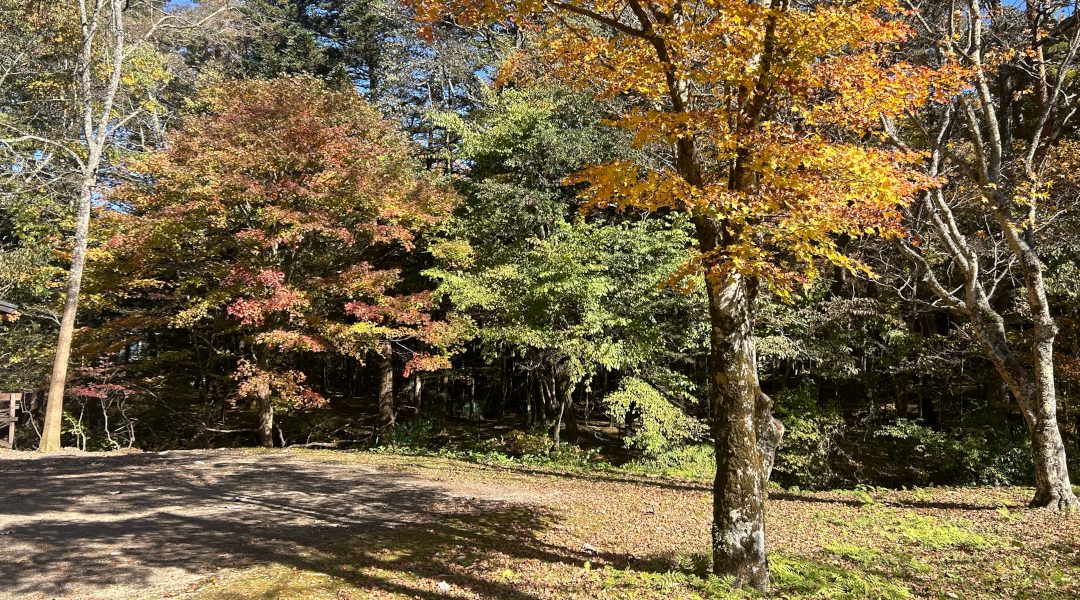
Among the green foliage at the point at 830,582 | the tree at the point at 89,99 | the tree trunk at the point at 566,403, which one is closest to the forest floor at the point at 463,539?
the green foliage at the point at 830,582

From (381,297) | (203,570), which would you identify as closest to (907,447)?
(381,297)

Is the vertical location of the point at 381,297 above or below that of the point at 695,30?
below

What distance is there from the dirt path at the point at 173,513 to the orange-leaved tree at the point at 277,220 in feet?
10.1

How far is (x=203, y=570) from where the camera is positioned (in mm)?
4914

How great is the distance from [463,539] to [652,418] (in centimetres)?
728

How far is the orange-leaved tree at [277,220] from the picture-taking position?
1252 cm

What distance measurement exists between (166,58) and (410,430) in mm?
13329

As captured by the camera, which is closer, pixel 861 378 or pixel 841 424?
pixel 841 424

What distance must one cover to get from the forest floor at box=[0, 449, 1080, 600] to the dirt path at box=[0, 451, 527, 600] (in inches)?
1.1

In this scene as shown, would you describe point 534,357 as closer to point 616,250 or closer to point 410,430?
point 616,250

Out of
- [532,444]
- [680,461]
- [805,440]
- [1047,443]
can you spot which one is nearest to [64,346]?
[532,444]

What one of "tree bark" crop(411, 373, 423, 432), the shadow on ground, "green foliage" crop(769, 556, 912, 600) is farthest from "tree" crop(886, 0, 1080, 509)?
"tree bark" crop(411, 373, 423, 432)

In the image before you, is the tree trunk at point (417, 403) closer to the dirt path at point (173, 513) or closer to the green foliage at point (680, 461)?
the dirt path at point (173, 513)

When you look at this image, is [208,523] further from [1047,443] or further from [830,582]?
[1047,443]
